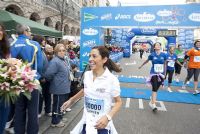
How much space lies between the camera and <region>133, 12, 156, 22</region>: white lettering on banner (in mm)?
14297

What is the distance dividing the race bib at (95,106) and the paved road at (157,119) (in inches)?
104

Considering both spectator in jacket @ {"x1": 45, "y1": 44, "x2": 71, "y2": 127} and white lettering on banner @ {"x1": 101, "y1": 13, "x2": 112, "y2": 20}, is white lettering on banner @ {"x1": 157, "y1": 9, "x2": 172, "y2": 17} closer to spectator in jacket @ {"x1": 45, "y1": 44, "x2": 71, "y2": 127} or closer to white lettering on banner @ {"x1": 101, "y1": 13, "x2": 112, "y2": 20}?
white lettering on banner @ {"x1": 101, "y1": 13, "x2": 112, "y2": 20}

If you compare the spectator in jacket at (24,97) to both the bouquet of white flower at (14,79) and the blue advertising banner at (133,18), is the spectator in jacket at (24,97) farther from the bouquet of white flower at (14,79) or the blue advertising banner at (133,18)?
the blue advertising banner at (133,18)

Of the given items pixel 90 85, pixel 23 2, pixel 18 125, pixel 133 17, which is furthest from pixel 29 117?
pixel 23 2

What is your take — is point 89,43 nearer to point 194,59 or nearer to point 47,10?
point 194,59

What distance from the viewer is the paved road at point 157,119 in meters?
5.90

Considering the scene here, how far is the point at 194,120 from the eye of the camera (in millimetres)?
6801

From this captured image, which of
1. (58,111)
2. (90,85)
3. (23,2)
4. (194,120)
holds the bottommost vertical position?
(194,120)

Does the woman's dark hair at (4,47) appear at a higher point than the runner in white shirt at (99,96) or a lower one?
higher

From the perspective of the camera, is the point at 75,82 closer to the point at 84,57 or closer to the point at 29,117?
the point at 29,117

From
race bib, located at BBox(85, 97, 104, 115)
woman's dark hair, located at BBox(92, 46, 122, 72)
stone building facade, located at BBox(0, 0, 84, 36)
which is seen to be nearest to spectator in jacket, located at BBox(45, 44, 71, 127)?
woman's dark hair, located at BBox(92, 46, 122, 72)

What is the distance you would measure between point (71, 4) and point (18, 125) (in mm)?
36125

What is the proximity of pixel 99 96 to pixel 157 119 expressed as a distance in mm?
4107

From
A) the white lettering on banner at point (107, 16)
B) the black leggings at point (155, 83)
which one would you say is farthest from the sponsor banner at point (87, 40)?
the black leggings at point (155, 83)
